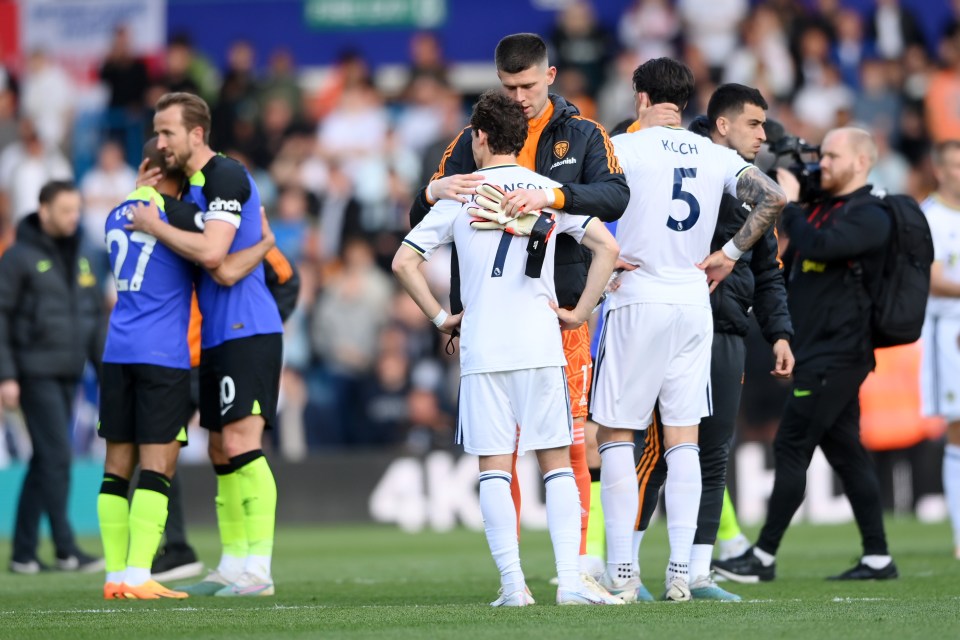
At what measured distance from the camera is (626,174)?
299 inches

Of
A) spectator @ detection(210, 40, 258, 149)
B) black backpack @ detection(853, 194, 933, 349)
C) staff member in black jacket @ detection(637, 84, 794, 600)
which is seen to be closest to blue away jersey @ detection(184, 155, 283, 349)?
staff member in black jacket @ detection(637, 84, 794, 600)

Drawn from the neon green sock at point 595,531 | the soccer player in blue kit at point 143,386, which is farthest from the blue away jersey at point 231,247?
the neon green sock at point 595,531

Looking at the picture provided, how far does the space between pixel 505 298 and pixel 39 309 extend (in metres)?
5.36

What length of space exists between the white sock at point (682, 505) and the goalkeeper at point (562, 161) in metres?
0.54

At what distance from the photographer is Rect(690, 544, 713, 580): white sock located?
306 inches

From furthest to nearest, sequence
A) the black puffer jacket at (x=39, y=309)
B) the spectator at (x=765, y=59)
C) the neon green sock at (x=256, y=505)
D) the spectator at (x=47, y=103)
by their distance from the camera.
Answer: the spectator at (x=47, y=103), the spectator at (x=765, y=59), the black puffer jacket at (x=39, y=309), the neon green sock at (x=256, y=505)

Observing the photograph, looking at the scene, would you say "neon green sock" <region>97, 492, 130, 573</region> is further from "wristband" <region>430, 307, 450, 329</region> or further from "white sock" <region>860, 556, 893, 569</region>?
"white sock" <region>860, 556, 893, 569</region>

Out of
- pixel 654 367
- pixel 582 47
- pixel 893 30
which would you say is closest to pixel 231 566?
pixel 654 367

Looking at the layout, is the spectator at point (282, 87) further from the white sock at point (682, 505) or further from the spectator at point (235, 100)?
the white sock at point (682, 505)

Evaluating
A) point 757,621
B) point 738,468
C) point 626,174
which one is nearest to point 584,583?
point 757,621

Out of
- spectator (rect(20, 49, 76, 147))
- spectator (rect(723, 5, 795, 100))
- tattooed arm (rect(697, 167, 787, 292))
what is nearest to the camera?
tattooed arm (rect(697, 167, 787, 292))

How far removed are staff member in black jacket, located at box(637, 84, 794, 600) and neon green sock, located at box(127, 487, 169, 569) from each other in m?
2.47

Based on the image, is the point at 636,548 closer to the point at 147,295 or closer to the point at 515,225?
the point at 515,225

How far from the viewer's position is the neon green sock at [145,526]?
813 centimetres
